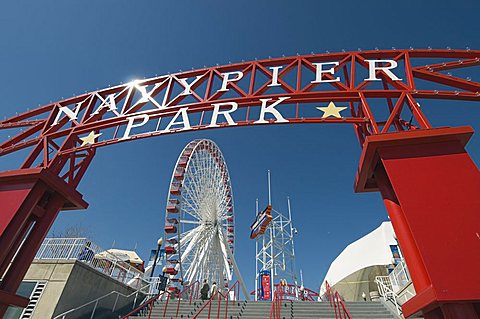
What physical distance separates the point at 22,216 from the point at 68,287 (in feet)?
23.1

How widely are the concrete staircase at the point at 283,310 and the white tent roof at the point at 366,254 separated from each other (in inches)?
1002

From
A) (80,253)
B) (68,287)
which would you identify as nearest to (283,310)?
(68,287)

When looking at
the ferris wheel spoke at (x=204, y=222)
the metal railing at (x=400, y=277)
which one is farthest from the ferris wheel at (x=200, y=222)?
the metal railing at (x=400, y=277)

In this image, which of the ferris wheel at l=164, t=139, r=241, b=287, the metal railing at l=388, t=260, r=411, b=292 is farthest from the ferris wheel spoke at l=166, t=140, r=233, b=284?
the metal railing at l=388, t=260, r=411, b=292

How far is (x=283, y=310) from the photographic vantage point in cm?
1028

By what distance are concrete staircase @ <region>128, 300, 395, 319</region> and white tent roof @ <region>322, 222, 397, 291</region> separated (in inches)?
1002

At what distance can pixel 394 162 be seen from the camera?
4.32 metres

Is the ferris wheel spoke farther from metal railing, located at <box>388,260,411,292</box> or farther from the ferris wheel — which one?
metal railing, located at <box>388,260,411,292</box>

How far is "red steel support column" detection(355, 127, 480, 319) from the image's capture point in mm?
3177

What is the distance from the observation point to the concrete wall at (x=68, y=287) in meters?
10.4

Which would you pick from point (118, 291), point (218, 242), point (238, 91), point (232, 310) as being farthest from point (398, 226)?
point (218, 242)

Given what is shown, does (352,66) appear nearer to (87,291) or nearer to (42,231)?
(42,231)

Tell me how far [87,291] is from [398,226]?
39.7ft

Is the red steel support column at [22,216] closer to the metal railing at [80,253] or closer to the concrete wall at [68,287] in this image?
the concrete wall at [68,287]
